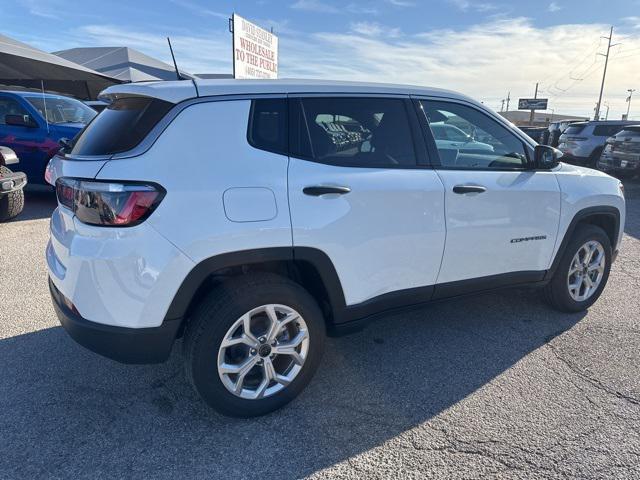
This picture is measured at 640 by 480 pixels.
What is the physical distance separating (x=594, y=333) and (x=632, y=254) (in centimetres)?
299

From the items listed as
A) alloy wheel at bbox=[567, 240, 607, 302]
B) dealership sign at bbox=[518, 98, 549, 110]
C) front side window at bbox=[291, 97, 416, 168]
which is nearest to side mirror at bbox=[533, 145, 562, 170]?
alloy wheel at bbox=[567, 240, 607, 302]

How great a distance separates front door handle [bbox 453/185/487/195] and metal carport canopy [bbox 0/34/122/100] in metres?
15.2

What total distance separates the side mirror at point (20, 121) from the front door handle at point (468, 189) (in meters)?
7.16

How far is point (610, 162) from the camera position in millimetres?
12062

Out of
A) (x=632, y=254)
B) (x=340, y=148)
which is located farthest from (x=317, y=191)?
(x=632, y=254)

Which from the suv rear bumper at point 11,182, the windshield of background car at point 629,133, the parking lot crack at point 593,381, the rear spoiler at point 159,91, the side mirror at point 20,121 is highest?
the rear spoiler at point 159,91

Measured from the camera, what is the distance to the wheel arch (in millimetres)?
2291

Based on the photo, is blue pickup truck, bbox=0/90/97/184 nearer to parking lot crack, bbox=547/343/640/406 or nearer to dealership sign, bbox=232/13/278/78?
dealership sign, bbox=232/13/278/78

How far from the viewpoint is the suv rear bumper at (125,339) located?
2.27 metres

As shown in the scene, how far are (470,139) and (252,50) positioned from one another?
535 inches

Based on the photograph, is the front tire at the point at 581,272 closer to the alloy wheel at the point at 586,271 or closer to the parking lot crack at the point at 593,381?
the alloy wheel at the point at 586,271

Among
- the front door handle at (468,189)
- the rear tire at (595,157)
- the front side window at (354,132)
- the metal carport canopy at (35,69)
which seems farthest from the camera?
the metal carport canopy at (35,69)

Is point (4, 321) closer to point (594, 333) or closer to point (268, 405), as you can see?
point (268, 405)

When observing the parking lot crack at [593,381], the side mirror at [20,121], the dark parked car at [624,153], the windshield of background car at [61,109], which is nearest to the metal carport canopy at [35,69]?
the windshield of background car at [61,109]
